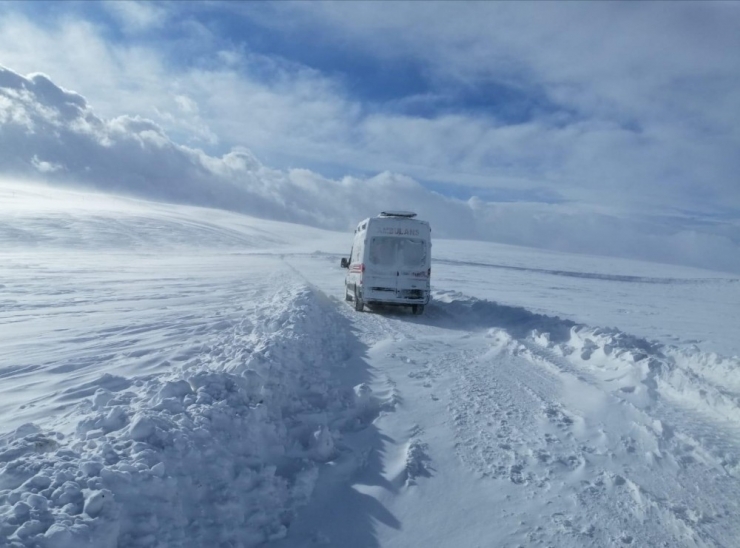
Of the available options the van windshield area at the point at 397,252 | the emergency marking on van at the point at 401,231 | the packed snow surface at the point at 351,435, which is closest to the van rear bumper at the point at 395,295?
the van windshield area at the point at 397,252

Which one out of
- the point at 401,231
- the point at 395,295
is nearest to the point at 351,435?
the point at 395,295

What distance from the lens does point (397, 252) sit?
14180mm

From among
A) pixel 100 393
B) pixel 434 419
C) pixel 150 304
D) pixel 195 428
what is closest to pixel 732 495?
pixel 434 419

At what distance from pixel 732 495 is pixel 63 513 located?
5.06 m

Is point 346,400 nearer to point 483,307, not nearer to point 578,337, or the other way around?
point 578,337

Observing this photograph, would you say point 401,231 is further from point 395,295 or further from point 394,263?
point 395,295

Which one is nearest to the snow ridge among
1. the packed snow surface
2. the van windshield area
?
the packed snow surface

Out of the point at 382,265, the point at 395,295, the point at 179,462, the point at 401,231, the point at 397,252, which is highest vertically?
the point at 401,231

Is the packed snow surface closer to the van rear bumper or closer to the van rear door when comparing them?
the van rear bumper

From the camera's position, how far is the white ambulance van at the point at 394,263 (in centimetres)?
1393

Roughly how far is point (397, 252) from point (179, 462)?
10.8 metres

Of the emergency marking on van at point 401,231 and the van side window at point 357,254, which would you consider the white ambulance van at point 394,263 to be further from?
the van side window at point 357,254

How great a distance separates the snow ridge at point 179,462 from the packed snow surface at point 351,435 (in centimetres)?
2

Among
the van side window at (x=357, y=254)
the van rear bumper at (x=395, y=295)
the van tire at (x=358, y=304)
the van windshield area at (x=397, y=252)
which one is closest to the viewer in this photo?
the van rear bumper at (x=395, y=295)
